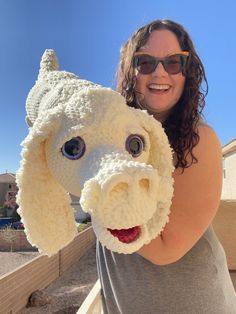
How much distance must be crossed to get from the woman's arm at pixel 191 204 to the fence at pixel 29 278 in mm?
5262

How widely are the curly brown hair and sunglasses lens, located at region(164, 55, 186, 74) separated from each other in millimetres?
33

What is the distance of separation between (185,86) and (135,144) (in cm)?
43

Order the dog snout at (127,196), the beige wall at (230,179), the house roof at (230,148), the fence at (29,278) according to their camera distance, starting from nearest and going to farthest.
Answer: the dog snout at (127,196) → the fence at (29,278) → the beige wall at (230,179) → the house roof at (230,148)

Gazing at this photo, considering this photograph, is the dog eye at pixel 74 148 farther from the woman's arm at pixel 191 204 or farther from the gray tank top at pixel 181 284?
the gray tank top at pixel 181 284

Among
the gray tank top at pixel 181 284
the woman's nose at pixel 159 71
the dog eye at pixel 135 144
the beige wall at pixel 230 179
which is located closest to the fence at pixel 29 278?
the beige wall at pixel 230 179

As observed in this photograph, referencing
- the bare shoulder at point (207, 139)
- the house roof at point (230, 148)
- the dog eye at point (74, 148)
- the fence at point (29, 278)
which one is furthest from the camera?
the house roof at point (230, 148)

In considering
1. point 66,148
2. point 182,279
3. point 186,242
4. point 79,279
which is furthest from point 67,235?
point 79,279

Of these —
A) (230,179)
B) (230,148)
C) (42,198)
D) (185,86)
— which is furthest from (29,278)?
(42,198)

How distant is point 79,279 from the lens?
9766 mm

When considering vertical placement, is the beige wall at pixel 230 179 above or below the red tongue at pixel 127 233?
below

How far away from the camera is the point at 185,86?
1130mm

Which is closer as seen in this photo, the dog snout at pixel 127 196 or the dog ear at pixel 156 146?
the dog snout at pixel 127 196

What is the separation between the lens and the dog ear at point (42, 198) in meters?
0.78

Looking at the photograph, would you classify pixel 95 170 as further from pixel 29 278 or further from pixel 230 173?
pixel 230 173
